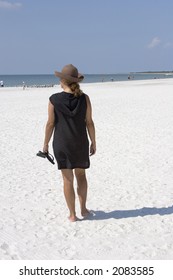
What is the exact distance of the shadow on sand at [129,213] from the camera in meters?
5.04

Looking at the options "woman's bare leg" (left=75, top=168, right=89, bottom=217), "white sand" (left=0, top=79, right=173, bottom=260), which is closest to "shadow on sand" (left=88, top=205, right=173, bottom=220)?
"white sand" (left=0, top=79, right=173, bottom=260)

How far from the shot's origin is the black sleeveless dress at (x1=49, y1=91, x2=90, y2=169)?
4.43m

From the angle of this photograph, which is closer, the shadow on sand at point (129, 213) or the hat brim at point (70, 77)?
the hat brim at point (70, 77)

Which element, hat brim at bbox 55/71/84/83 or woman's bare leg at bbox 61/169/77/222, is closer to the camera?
hat brim at bbox 55/71/84/83

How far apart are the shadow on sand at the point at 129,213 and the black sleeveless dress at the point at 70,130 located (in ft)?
2.59

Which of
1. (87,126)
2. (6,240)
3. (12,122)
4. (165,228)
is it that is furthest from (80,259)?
(12,122)

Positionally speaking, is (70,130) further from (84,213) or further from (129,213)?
(129,213)

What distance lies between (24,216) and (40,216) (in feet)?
0.66

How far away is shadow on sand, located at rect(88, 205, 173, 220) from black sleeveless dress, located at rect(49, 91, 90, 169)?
788 mm

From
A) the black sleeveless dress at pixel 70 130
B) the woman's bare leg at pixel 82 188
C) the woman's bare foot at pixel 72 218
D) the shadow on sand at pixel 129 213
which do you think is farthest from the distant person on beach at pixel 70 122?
the shadow on sand at pixel 129 213

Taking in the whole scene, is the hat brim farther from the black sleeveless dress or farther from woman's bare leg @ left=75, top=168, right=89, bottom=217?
woman's bare leg @ left=75, top=168, right=89, bottom=217

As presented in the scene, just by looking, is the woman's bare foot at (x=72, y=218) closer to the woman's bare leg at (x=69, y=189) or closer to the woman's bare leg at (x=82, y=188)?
the woman's bare leg at (x=69, y=189)

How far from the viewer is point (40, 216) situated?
5066 mm
